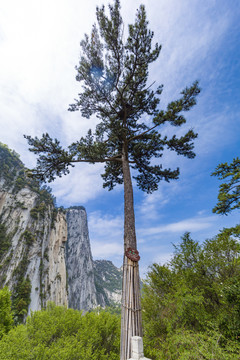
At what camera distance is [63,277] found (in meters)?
45.9

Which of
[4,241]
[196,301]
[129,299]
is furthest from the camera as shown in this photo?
[4,241]

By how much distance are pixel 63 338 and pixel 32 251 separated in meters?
41.0

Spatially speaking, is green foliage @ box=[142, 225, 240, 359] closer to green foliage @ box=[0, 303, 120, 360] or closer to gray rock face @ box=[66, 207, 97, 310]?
green foliage @ box=[0, 303, 120, 360]

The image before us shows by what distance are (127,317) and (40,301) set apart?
4414cm

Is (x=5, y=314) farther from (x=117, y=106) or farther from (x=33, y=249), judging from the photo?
(x=33, y=249)

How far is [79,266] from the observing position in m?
62.4

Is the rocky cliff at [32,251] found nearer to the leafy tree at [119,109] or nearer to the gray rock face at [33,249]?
the gray rock face at [33,249]

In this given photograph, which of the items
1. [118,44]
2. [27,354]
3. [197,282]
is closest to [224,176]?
[197,282]

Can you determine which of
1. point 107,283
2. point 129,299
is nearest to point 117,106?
point 129,299

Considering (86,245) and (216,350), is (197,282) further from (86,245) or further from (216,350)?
(86,245)

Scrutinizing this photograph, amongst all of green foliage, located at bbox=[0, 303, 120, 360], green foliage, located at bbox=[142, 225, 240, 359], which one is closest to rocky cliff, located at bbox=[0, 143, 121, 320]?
→ green foliage, located at bbox=[0, 303, 120, 360]

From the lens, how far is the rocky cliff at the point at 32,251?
3381 centimetres

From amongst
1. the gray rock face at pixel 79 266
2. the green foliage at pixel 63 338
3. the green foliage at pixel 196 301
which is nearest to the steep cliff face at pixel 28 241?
the gray rock face at pixel 79 266

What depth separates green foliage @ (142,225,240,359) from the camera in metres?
4.07
